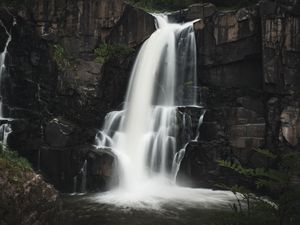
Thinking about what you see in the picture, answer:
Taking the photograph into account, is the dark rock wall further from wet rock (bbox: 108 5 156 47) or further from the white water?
wet rock (bbox: 108 5 156 47)

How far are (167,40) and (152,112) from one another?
16.0 feet

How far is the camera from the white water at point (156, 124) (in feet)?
57.4

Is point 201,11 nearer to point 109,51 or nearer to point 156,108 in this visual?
point 109,51

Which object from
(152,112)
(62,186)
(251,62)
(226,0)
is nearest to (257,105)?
(251,62)

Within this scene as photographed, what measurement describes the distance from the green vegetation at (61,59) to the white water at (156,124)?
367 centimetres

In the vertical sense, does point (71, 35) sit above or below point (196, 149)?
above

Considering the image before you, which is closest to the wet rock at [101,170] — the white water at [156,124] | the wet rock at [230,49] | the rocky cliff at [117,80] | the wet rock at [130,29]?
the rocky cliff at [117,80]

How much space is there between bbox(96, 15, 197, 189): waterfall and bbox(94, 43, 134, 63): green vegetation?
0.88 metres

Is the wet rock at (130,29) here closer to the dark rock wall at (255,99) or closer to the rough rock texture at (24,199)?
the dark rock wall at (255,99)

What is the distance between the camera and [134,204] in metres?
15.0

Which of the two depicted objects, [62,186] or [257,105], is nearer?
[62,186]

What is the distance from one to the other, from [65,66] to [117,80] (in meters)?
3.06

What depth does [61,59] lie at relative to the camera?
2183 centimetres

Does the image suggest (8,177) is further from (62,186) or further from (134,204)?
(62,186)
